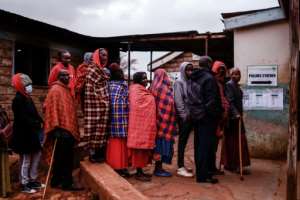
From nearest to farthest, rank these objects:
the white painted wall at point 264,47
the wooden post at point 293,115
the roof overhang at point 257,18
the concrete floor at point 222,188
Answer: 1. the wooden post at point 293,115
2. the concrete floor at point 222,188
3. the roof overhang at point 257,18
4. the white painted wall at point 264,47

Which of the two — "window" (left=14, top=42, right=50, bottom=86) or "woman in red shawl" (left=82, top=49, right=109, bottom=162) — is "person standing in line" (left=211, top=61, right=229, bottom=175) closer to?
"woman in red shawl" (left=82, top=49, right=109, bottom=162)

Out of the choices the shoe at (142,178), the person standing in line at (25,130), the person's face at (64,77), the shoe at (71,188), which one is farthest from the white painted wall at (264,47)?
the person standing in line at (25,130)

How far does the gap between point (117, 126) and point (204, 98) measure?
1.28 m

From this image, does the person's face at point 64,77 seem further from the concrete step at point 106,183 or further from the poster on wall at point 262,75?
the poster on wall at point 262,75

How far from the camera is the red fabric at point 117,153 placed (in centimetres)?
509

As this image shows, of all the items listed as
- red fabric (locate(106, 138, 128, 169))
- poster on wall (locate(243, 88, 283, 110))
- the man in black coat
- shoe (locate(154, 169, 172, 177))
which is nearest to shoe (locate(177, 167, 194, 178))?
shoe (locate(154, 169, 172, 177))

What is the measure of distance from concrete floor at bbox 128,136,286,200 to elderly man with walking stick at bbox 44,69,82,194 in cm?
92

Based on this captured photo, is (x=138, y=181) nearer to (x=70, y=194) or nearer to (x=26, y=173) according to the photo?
(x=70, y=194)

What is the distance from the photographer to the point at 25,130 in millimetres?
4852

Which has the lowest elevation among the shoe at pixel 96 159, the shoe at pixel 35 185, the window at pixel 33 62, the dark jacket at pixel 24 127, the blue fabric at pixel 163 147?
the shoe at pixel 35 185

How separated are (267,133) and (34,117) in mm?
4574

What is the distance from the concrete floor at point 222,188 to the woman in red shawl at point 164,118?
0.40 metres

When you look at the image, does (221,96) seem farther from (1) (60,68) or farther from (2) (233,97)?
(1) (60,68)

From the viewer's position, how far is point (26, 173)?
4.95 metres
